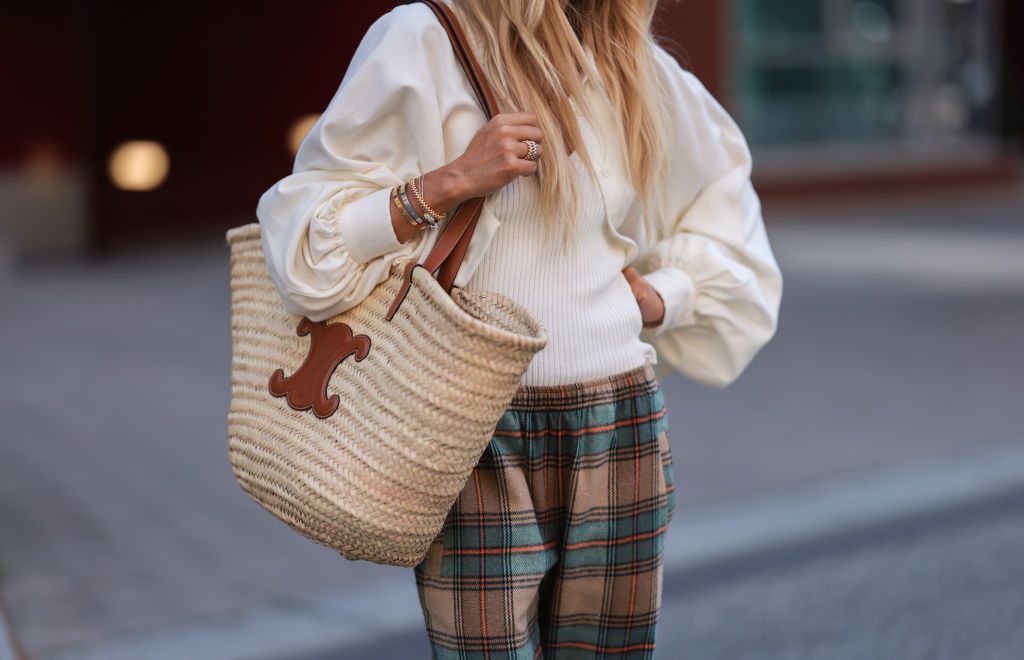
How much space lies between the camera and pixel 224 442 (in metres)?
5.86

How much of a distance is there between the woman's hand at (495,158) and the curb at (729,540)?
227cm

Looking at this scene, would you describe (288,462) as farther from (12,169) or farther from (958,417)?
(12,169)

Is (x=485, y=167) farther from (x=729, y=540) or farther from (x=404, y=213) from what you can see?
(x=729, y=540)

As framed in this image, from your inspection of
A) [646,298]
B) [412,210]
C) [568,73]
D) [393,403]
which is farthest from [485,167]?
[646,298]

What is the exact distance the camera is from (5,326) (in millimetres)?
8914

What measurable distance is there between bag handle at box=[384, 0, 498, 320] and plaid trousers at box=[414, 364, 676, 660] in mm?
241

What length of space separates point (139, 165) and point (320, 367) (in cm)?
1177

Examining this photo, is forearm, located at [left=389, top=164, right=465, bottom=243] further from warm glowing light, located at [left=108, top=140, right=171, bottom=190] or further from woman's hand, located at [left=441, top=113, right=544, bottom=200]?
warm glowing light, located at [left=108, top=140, right=171, bottom=190]

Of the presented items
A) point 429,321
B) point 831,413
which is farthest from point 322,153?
point 831,413

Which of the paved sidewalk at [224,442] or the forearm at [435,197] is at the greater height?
the forearm at [435,197]

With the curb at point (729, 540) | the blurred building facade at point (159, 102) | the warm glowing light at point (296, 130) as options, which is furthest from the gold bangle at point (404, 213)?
the warm glowing light at point (296, 130)

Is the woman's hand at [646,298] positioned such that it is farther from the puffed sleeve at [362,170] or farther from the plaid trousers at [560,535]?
the puffed sleeve at [362,170]

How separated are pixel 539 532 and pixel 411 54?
75cm

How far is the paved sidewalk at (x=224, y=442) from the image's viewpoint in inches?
165
